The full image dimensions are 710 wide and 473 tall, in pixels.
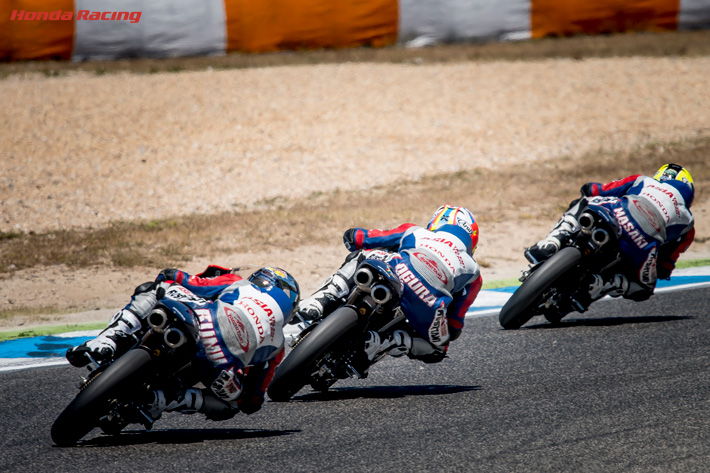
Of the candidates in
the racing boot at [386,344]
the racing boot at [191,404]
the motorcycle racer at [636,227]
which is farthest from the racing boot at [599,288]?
the racing boot at [191,404]

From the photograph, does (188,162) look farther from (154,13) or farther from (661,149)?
(661,149)

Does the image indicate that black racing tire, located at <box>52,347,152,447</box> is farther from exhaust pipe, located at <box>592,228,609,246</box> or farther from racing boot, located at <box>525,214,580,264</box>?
exhaust pipe, located at <box>592,228,609,246</box>

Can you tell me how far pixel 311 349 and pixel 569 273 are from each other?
2.97 metres

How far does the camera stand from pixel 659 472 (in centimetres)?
448

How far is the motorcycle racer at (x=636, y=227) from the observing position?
769 cm

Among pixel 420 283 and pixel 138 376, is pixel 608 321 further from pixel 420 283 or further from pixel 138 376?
pixel 138 376

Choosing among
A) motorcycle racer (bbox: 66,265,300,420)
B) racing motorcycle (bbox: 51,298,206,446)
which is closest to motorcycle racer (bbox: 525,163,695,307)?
motorcycle racer (bbox: 66,265,300,420)

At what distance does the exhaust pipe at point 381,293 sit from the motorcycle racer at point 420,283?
207mm

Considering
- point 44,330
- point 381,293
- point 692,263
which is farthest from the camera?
point 692,263

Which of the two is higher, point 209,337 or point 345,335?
point 209,337

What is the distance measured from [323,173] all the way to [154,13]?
4.13m

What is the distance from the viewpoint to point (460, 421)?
5.33 m

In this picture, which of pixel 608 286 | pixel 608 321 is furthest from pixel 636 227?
pixel 608 321

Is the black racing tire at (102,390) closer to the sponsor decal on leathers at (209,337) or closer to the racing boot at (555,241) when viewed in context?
the sponsor decal on leathers at (209,337)
